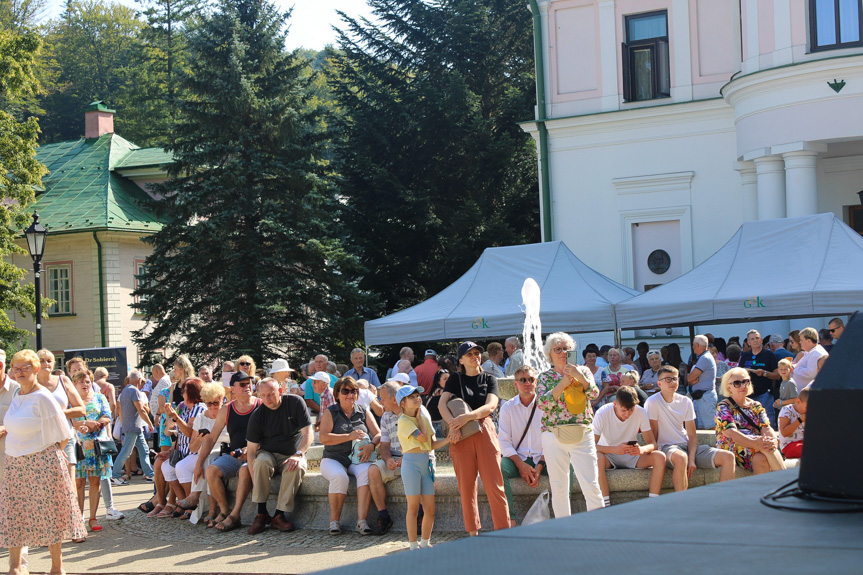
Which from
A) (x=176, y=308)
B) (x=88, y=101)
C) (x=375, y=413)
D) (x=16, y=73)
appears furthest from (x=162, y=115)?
(x=375, y=413)

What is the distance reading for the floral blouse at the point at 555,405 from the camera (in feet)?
29.7

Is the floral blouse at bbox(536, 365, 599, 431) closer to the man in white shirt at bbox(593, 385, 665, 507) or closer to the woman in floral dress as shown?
the man in white shirt at bbox(593, 385, 665, 507)

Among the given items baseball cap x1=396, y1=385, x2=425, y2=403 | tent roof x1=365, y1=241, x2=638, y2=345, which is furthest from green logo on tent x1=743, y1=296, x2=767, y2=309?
baseball cap x1=396, y1=385, x2=425, y2=403

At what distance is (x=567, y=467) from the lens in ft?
30.6

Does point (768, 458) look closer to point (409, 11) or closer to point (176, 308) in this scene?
point (176, 308)

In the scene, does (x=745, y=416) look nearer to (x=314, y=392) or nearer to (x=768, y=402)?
(x=768, y=402)

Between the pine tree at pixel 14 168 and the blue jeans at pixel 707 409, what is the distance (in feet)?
77.8

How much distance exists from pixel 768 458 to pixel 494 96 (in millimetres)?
30065

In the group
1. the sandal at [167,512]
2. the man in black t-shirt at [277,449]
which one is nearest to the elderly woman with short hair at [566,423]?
the man in black t-shirt at [277,449]

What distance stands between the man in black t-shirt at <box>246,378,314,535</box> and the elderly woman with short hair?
3.15 meters

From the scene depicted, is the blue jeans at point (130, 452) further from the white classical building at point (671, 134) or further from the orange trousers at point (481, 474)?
the white classical building at point (671, 134)

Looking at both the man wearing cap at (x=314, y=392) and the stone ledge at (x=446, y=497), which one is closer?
the stone ledge at (x=446, y=497)

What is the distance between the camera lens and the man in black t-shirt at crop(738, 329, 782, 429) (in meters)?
14.9

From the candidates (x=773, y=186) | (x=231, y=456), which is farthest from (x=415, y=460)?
(x=773, y=186)
